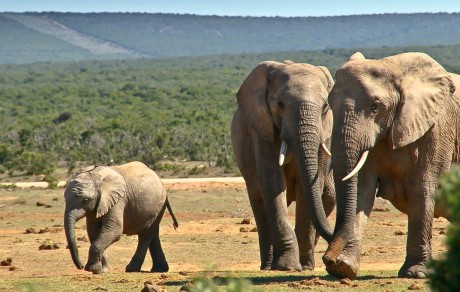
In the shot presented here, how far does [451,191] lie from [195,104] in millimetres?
65932

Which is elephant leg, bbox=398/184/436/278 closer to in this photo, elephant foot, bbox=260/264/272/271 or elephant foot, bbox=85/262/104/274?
elephant foot, bbox=260/264/272/271

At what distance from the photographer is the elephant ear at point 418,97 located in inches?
395

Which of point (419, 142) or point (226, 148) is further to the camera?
point (226, 148)

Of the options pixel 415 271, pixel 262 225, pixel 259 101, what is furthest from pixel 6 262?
pixel 415 271

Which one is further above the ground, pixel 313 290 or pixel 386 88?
pixel 386 88

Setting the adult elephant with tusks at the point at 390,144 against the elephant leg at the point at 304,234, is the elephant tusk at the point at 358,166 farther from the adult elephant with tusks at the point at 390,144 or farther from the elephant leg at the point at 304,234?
the elephant leg at the point at 304,234

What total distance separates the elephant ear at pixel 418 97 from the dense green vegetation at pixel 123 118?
72.2 ft

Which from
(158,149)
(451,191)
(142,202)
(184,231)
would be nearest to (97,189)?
(142,202)

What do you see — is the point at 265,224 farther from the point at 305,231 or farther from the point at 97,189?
the point at 97,189

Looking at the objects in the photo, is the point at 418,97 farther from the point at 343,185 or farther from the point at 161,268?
the point at 161,268

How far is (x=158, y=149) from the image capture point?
1468 inches

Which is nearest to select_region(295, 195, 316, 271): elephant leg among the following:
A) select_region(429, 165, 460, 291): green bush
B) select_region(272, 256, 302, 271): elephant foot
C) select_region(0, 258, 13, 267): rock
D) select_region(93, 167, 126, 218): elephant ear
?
select_region(272, 256, 302, 271): elephant foot

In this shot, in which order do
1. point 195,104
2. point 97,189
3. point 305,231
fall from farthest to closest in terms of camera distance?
point 195,104 < point 97,189 < point 305,231

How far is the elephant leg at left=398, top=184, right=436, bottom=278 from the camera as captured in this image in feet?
33.1
